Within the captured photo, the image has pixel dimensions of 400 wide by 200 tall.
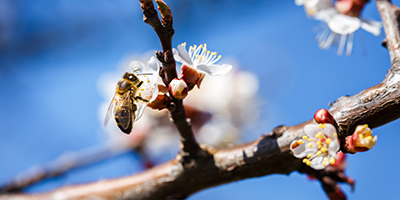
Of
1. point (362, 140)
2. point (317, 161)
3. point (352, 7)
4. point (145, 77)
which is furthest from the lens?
point (352, 7)

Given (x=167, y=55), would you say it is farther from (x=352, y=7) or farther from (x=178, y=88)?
(x=352, y=7)

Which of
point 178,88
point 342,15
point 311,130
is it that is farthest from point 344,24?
point 178,88

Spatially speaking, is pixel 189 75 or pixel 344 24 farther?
pixel 344 24

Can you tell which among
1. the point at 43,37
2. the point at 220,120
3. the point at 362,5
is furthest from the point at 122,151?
the point at 362,5

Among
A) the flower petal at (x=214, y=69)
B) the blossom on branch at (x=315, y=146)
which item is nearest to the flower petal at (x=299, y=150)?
the blossom on branch at (x=315, y=146)

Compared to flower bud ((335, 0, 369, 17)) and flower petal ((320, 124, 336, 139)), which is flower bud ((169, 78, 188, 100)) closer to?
flower petal ((320, 124, 336, 139))

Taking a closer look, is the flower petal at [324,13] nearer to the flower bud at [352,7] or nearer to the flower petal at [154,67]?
the flower bud at [352,7]
